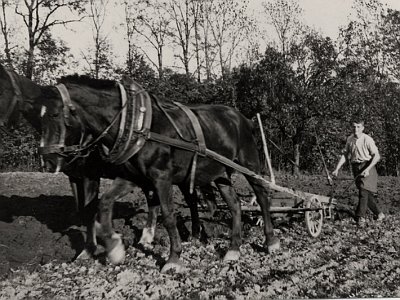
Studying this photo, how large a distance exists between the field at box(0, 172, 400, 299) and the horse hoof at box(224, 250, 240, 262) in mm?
102

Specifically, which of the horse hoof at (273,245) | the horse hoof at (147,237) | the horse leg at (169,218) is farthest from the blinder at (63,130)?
the horse hoof at (273,245)

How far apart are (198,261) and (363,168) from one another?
3.44 m

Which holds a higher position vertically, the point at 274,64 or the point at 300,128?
the point at 274,64

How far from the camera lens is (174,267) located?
15.6 ft

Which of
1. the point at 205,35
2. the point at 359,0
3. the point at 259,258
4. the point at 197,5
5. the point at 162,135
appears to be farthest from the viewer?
the point at 205,35

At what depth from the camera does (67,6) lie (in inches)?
244

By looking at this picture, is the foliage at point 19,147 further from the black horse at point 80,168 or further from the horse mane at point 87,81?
the horse mane at point 87,81

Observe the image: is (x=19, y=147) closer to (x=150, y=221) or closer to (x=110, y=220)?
(x=150, y=221)

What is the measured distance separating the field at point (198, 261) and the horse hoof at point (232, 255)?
0.10 metres

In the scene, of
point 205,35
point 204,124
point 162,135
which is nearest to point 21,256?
point 162,135

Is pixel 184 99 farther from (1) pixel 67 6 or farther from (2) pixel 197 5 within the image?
(1) pixel 67 6

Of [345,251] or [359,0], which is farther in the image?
[359,0]

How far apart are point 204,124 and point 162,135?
911mm

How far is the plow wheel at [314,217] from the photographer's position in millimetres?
6293
